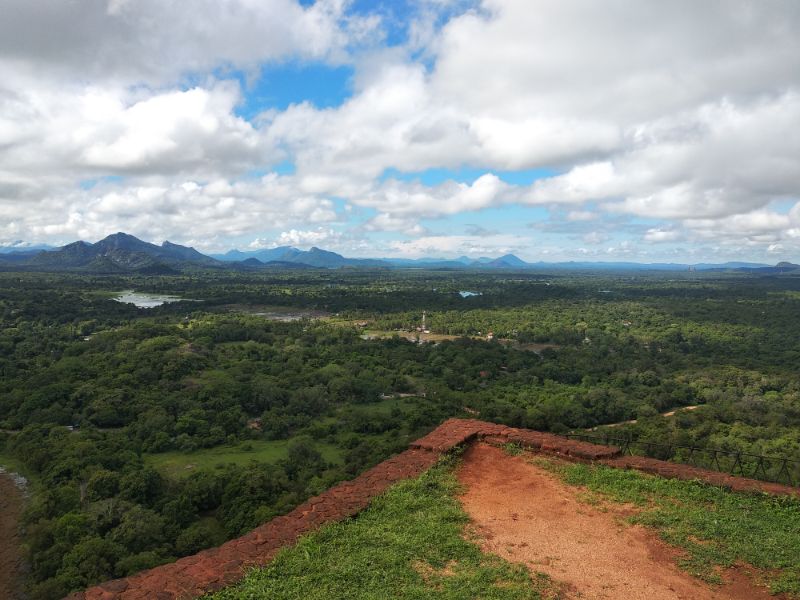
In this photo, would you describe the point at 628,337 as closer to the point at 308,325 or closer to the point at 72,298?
the point at 308,325

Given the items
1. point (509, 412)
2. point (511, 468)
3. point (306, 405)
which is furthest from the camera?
point (306, 405)

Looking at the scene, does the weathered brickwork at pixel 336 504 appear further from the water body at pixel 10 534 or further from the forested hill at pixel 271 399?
the water body at pixel 10 534

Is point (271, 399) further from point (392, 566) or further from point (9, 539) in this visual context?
point (392, 566)

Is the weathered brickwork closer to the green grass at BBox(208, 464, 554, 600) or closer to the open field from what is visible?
the green grass at BBox(208, 464, 554, 600)

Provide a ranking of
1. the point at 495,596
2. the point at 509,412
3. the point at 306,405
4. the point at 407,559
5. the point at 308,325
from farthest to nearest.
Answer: the point at 308,325 → the point at 306,405 → the point at 509,412 → the point at 407,559 → the point at 495,596

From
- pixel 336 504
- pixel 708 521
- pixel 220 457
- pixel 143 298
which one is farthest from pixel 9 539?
pixel 143 298

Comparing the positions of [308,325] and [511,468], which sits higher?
[511,468]

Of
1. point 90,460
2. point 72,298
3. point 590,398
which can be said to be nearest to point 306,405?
point 90,460
